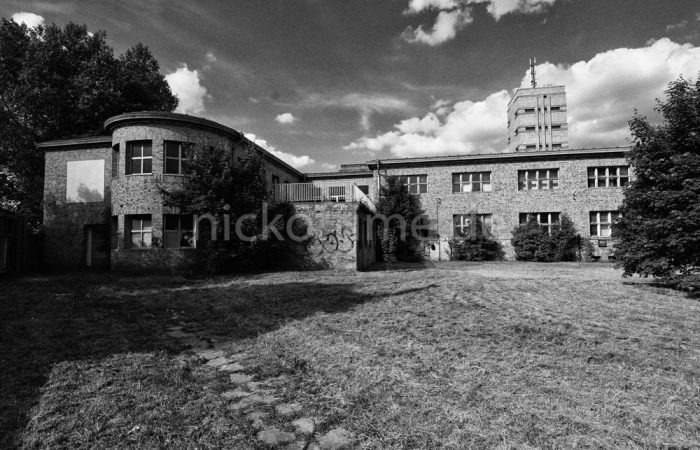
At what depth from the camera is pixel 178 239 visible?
15.6 meters

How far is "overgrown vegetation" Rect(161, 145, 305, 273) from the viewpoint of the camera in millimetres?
14047

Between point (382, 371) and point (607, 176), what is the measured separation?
84.2 ft

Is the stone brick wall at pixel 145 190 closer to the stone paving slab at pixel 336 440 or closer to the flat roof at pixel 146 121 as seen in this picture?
the flat roof at pixel 146 121

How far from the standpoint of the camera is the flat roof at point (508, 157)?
23.4 meters

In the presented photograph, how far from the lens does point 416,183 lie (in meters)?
25.8

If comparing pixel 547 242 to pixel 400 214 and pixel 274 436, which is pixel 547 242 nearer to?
pixel 400 214

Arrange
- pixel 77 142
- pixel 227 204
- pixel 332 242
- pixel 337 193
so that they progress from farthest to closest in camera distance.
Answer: pixel 77 142, pixel 337 193, pixel 332 242, pixel 227 204

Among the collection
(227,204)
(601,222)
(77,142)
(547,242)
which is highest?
(77,142)

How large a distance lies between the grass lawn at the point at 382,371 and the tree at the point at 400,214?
51.3ft

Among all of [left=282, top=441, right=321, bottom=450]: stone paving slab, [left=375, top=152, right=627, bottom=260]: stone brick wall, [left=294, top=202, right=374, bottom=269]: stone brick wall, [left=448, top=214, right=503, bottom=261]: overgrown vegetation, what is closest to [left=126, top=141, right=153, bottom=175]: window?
[left=294, top=202, right=374, bottom=269]: stone brick wall

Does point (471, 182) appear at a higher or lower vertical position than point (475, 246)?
higher

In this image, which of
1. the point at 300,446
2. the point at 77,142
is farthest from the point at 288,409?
the point at 77,142

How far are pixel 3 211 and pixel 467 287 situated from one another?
16169mm

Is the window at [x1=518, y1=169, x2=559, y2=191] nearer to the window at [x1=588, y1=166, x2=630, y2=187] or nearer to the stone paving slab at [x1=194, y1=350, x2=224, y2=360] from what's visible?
the window at [x1=588, y1=166, x2=630, y2=187]
